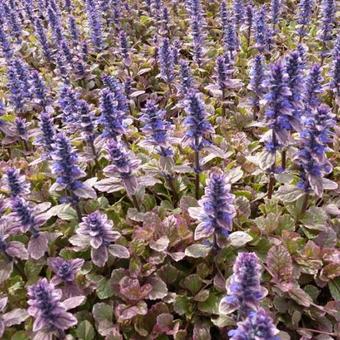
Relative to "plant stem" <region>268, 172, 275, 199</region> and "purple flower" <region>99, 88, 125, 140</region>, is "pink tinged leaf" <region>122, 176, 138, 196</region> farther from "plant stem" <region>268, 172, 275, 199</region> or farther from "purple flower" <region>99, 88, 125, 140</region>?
"plant stem" <region>268, 172, 275, 199</region>

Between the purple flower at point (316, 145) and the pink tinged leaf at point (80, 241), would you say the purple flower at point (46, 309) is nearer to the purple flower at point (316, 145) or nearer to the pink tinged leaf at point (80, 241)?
the pink tinged leaf at point (80, 241)

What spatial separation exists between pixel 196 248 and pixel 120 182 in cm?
109

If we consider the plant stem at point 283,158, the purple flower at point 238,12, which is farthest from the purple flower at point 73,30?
the plant stem at point 283,158

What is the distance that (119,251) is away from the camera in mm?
4629

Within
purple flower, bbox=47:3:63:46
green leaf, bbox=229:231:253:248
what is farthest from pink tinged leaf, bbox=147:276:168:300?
purple flower, bbox=47:3:63:46

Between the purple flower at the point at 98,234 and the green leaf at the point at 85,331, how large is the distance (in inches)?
21.6

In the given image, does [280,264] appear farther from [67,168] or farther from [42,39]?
[42,39]

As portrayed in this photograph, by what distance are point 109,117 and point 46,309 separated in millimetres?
2312

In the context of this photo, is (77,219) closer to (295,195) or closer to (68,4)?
(295,195)

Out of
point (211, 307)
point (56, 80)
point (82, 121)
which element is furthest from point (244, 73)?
point (211, 307)

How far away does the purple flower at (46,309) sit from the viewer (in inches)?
138

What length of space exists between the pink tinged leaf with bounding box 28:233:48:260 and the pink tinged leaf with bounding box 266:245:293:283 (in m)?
2.19

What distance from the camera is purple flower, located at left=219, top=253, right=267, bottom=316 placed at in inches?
125

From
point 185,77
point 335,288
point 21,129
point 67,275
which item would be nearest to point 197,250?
point 67,275
